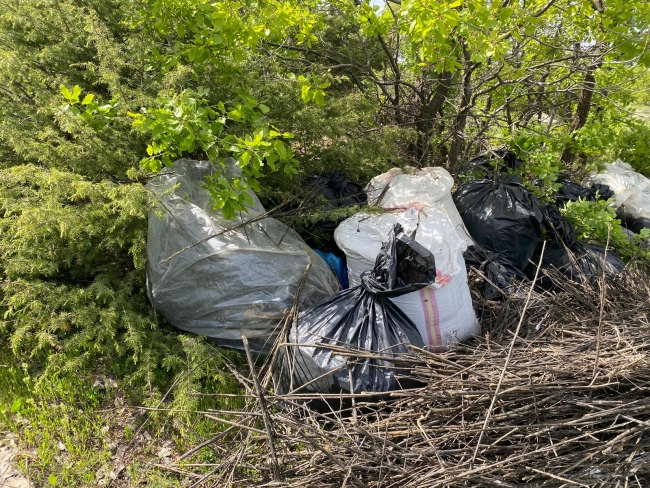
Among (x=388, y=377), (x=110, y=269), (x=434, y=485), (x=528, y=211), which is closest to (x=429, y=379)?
(x=388, y=377)

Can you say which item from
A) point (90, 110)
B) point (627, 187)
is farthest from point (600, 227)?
point (90, 110)

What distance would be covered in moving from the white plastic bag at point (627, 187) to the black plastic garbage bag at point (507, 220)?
1388mm

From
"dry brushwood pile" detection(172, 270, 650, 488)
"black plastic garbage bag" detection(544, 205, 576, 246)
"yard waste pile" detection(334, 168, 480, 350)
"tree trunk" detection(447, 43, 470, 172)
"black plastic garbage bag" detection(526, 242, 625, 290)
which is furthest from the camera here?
"tree trunk" detection(447, 43, 470, 172)

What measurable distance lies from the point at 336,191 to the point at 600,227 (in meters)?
1.77

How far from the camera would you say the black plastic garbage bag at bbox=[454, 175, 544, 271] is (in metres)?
2.69

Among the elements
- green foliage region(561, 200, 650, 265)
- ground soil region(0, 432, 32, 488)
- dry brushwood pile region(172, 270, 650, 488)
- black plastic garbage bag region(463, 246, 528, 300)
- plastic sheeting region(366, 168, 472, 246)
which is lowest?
ground soil region(0, 432, 32, 488)

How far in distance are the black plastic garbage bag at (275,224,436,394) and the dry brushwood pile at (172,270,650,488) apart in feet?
0.25

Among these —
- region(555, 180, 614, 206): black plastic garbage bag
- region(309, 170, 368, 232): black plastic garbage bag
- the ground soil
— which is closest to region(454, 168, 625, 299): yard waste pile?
region(555, 180, 614, 206): black plastic garbage bag

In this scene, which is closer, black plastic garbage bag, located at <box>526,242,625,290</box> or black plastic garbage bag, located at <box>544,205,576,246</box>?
black plastic garbage bag, located at <box>526,242,625,290</box>

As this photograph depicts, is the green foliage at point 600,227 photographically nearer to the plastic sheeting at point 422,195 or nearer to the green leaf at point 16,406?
the plastic sheeting at point 422,195

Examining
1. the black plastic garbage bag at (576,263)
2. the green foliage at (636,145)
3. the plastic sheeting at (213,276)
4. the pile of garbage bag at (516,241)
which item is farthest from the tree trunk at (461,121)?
the plastic sheeting at (213,276)

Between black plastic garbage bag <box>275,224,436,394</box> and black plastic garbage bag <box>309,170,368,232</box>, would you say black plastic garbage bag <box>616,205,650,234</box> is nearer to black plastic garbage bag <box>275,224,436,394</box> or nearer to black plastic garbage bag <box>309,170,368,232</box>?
black plastic garbage bag <box>309,170,368,232</box>

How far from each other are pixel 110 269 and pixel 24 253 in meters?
0.39

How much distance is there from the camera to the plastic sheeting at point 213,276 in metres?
2.19
